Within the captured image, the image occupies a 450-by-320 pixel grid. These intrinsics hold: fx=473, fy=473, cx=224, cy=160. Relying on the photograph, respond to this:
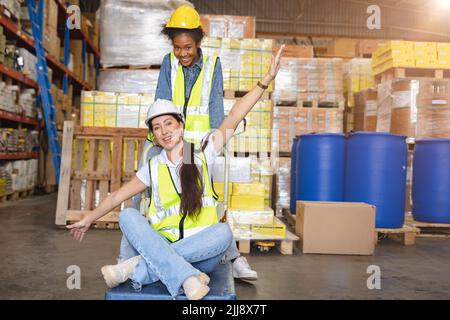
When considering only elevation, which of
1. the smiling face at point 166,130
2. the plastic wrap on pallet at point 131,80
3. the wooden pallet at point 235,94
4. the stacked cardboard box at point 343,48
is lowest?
the smiling face at point 166,130

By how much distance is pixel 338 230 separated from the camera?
4.58 meters

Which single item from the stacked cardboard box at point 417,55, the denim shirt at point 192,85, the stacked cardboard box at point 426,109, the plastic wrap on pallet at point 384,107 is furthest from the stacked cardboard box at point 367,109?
the denim shirt at point 192,85

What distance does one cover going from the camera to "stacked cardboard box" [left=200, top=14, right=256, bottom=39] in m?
7.35

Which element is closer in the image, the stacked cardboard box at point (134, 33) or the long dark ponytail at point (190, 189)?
the long dark ponytail at point (190, 189)

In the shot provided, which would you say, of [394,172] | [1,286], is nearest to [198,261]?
[1,286]

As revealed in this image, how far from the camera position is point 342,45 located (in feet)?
51.1

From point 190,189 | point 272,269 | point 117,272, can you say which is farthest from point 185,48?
point 272,269

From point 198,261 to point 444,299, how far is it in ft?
6.04

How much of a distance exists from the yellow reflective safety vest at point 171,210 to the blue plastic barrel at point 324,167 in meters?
3.24

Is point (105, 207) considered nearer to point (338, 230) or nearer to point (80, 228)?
point (80, 228)

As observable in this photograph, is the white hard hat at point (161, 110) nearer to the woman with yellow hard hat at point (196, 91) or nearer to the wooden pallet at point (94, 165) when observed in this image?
the woman with yellow hard hat at point (196, 91)

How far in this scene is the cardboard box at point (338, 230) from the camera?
456 centimetres

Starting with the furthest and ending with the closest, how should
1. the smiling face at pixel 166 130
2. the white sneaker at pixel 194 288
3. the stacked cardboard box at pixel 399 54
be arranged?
the stacked cardboard box at pixel 399 54 → the smiling face at pixel 166 130 → the white sneaker at pixel 194 288

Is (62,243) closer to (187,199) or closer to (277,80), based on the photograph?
(187,199)
